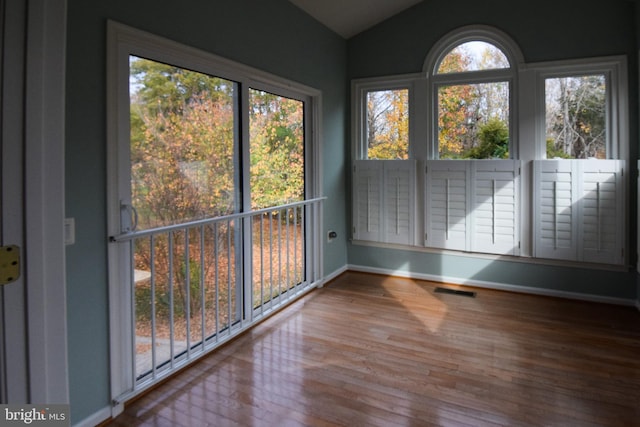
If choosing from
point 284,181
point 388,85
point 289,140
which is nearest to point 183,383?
point 284,181

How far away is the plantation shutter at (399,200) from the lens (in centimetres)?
436

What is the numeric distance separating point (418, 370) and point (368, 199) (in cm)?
231

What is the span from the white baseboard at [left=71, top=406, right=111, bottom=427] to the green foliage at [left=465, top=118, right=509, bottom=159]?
353cm

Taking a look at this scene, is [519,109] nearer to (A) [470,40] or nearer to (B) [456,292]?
(A) [470,40]

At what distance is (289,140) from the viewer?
3799 mm

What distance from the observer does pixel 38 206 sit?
1007mm

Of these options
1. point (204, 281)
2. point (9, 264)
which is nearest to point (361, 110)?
point (204, 281)

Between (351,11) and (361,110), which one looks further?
(361,110)

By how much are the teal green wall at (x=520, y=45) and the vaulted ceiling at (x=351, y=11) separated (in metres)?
0.11

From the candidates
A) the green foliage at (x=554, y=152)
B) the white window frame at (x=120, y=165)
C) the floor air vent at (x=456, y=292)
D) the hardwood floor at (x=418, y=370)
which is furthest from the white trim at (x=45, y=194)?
the green foliage at (x=554, y=152)

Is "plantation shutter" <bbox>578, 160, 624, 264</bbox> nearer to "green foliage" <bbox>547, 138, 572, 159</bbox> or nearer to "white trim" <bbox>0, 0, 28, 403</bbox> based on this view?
"green foliage" <bbox>547, 138, 572, 159</bbox>

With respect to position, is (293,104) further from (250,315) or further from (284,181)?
(250,315)

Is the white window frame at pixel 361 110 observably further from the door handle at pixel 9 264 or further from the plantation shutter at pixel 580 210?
the door handle at pixel 9 264

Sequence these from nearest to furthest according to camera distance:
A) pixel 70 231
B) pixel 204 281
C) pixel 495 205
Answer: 1. pixel 70 231
2. pixel 204 281
3. pixel 495 205
